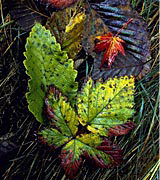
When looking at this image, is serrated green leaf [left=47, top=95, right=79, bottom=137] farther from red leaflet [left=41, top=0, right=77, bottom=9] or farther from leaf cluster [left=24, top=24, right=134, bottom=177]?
red leaflet [left=41, top=0, right=77, bottom=9]

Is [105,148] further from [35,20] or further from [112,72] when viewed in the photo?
[35,20]

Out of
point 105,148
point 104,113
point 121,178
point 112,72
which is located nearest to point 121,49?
point 112,72

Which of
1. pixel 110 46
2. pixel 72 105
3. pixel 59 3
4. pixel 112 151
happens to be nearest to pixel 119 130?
pixel 112 151

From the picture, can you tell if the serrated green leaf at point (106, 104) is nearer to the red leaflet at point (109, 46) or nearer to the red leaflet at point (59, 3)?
the red leaflet at point (109, 46)

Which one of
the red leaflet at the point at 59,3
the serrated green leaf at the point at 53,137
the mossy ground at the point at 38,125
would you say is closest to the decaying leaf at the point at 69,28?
the red leaflet at the point at 59,3

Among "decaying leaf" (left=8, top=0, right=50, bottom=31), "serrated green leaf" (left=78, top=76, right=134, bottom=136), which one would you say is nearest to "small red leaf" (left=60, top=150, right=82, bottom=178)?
"serrated green leaf" (left=78, top=76, right=134, bottom=136)
